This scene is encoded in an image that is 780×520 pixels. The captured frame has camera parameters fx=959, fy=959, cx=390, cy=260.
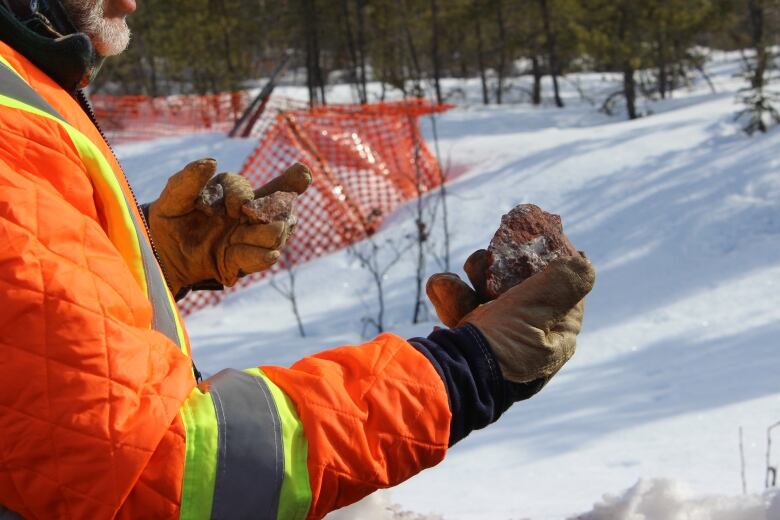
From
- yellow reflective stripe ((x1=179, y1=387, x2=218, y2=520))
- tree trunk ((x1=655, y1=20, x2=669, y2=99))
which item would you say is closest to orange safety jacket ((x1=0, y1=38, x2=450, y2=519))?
yellow reflective stripe ((x1=179, y1=387, x2=218, y2=520))

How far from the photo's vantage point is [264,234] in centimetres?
232

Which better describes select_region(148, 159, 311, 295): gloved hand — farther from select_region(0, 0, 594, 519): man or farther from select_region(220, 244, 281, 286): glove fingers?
select_region(0, 0, 594, 519): man

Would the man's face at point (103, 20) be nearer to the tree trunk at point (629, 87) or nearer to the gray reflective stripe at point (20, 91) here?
the gray reflective stripe at point (20, 91)

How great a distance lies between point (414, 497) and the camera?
13.4 feet

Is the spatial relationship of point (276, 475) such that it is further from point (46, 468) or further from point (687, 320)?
point (687, 320)

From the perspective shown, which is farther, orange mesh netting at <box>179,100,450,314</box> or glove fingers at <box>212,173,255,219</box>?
orange mesh netting at <box>179,100,450,314</box>

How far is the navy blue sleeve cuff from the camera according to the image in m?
1.62

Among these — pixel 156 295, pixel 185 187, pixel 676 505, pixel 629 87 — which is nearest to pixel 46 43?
pixel 156 295

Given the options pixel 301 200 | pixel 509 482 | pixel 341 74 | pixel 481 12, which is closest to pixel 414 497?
pixel 509 482

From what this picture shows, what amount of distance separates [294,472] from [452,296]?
55cm

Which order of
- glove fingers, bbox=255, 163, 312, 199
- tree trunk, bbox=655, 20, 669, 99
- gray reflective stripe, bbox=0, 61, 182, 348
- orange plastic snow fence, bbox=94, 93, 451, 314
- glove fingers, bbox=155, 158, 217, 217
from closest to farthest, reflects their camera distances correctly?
1. gray reflective stripe, bbox=0, 61, 182, 348
2. glove fingers, bbox=155, 158, 217, 217
3. glove fingers, bbox=255, 163, 312, 199
4. orange plastic snow fence, bbox=94, 93, 451, 314
5. tree trunk, bbox=655, 20, 669, 99

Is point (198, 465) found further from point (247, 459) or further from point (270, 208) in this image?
point (270, 208)

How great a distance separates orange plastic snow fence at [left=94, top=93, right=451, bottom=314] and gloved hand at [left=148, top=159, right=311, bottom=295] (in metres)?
5.99

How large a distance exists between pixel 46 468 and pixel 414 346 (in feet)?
2.04
